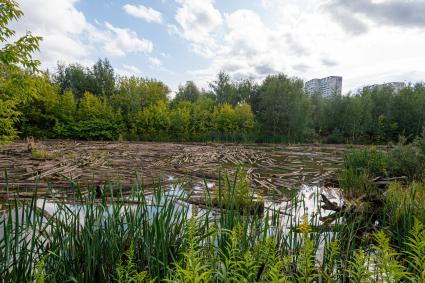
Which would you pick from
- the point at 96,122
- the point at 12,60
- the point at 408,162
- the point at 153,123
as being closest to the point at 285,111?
the point at 153,123

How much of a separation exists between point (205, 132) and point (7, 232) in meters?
32.6

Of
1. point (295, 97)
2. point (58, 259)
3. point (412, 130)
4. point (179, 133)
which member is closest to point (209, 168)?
point (58, 259)

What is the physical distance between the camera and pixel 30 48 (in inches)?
216

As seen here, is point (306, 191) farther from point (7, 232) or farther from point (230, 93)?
point (230, 93)

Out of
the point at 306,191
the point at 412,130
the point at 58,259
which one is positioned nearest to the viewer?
the point at 58,259

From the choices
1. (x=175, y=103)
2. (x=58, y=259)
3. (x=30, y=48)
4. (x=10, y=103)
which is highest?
(x=175, y=103)

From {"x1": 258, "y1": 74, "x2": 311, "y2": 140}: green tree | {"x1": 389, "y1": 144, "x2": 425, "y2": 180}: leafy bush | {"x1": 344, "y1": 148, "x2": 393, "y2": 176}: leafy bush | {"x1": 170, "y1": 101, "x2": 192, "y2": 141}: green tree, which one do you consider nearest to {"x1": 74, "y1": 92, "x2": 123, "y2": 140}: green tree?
{"x1": 170, "y1": 101, "x2": 192, "y2": 141}: green tree

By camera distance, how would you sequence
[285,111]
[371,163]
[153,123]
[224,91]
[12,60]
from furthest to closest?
[224,91] < [285,111] < [153,123] < [371,163] < [12,60]

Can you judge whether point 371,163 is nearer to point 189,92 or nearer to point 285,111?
point 285,111

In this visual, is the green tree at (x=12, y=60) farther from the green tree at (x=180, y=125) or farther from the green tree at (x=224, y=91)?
the green tree at (x=224, y=91)

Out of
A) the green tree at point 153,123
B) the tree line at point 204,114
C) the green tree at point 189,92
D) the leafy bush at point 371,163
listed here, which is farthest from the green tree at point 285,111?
the leafy bush at point 371,163

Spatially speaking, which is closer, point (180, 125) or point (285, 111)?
point (180, 125)

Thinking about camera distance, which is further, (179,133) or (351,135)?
(351,135)

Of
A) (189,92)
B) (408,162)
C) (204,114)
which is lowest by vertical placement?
(408,162)
